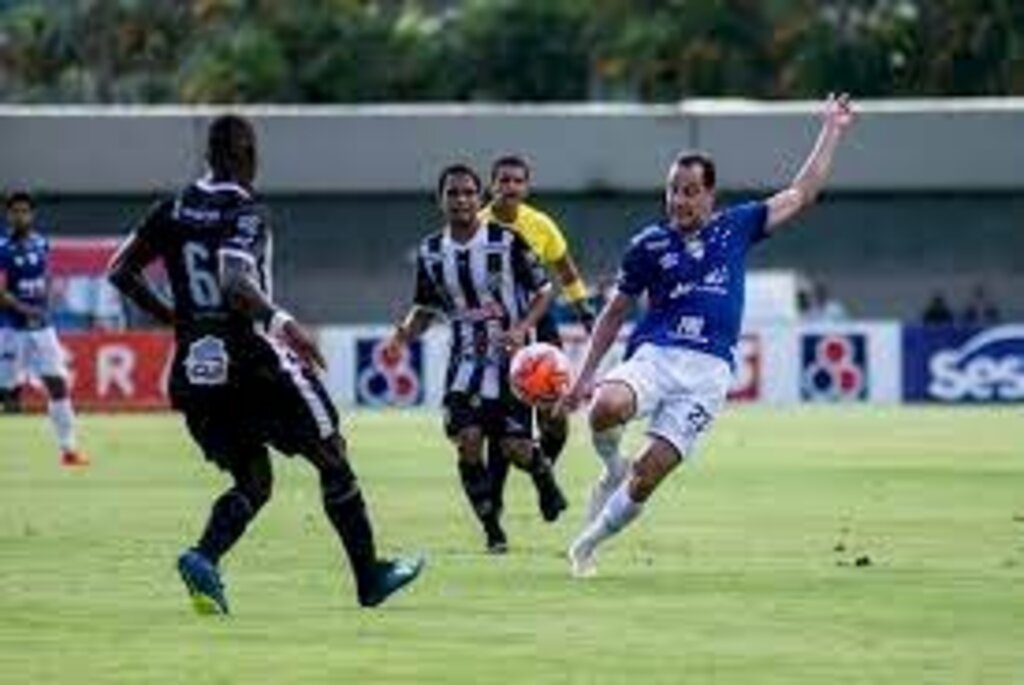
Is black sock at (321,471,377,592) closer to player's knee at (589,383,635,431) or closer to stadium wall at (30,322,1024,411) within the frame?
player's knee at (589,383,635,431)

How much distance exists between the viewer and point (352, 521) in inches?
720

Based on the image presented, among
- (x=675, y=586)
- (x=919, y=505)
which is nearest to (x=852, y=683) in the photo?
(x=675, y=586)

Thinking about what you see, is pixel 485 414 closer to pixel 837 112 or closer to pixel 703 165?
pixel 703 165

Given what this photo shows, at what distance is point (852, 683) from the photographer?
49.1ft

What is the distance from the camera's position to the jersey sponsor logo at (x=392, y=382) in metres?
54.3

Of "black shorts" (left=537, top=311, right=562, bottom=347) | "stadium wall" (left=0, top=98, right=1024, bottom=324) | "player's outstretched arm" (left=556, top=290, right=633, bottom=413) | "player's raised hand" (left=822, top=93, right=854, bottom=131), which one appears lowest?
"stadium wall" (left=0, top=98, right=1024, bottom=324)

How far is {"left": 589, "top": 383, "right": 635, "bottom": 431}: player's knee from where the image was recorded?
20094 mm

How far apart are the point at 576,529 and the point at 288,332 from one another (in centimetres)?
767

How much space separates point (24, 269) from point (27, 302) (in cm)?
32

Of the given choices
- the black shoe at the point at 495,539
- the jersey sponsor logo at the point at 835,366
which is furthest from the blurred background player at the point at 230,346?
the jersey sponsor logo at the point at 835,366

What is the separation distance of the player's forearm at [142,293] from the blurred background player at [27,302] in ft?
59.2

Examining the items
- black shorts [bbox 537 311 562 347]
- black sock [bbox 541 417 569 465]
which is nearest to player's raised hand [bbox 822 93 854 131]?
black shorts [bbox 537 311 562 347]

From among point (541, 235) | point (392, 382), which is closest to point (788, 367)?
point (392, 382)

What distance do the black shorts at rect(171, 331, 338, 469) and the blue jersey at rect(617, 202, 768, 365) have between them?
283 cm
